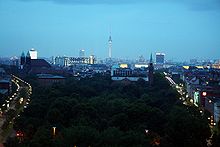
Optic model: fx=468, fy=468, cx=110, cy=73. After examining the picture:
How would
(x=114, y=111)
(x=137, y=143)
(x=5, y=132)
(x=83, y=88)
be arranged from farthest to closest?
(x=83, y=88) → (x=114, y=111) → (x=5, y=132) → (x=137, y=143)

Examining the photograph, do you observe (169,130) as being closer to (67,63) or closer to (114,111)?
(114,111)

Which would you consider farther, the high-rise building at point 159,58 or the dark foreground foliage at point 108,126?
the high-rise building at point 159,58

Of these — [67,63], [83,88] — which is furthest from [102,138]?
[67,63]

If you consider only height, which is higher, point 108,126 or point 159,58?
point 108,126

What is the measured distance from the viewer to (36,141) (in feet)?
49.8

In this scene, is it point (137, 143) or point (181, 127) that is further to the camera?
point (181, 127)

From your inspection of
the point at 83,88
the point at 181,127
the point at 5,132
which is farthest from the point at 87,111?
the point at 83,88

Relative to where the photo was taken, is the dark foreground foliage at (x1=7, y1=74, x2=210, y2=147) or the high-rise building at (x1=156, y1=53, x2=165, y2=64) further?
the high-rise building at (x1=156, y1=53, x2=165, y2=64)

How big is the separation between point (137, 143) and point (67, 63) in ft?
364

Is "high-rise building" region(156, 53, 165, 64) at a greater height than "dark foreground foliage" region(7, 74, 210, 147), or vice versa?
"dark foreground foliage" region(7, 74, 210, 147)

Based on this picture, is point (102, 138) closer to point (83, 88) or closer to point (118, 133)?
point (118, 133)

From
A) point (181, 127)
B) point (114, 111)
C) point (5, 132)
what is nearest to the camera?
point (181, 127)

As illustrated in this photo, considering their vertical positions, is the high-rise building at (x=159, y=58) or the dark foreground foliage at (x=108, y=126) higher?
the dark foreground foliage at (x=108, y=126)

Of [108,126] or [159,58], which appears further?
[159,58]
